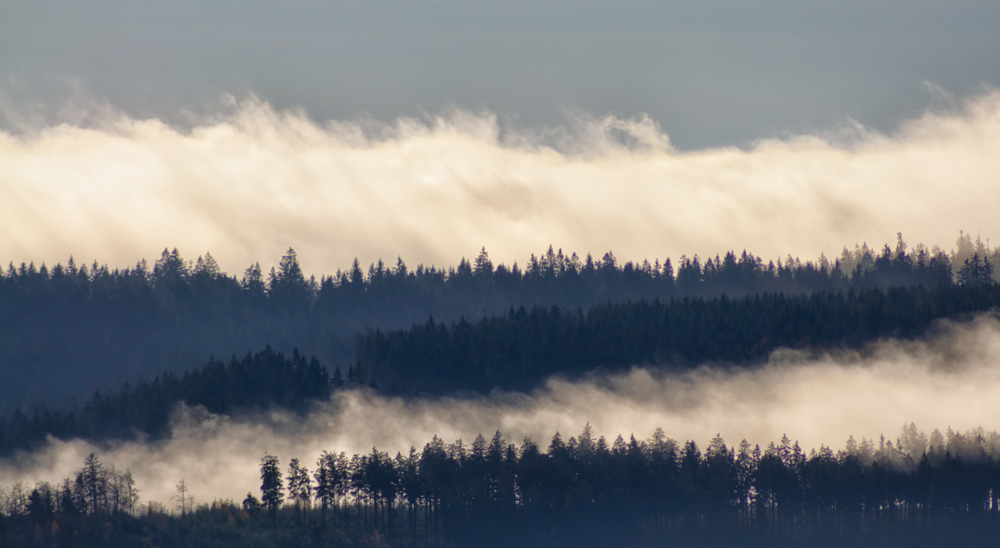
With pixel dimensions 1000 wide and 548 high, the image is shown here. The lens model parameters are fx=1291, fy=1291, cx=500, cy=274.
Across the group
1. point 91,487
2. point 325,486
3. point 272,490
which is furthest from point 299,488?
point 91,487

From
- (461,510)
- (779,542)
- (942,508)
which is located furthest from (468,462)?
(942,508)

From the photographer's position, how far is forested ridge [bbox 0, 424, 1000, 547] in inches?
7028

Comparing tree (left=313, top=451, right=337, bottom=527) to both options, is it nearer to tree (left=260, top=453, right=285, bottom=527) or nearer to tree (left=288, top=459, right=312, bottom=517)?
tree (left=288, top=459, right=312, bottom=517)

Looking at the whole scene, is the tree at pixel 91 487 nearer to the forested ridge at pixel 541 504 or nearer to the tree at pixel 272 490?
the forested ridge at pixel 541 504

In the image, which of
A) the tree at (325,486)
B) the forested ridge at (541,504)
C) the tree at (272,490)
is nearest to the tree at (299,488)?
the forested ridge at (541,504)

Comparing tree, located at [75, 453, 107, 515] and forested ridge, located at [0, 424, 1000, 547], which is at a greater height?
tree, located at [75, 453, 107, 515]

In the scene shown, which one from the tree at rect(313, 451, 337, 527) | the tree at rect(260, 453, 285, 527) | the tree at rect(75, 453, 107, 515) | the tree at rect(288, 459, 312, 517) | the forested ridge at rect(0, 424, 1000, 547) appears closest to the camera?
the forested ridge at rect(0, 424, 1000, 547)

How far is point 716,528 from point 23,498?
101263 mm

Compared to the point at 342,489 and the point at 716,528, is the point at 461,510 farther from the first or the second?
the point at 716,528

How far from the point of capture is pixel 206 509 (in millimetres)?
184625

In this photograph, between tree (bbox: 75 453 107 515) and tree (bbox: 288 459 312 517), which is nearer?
tree (bbox: 288 459 312 517)

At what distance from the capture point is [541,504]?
183 meters

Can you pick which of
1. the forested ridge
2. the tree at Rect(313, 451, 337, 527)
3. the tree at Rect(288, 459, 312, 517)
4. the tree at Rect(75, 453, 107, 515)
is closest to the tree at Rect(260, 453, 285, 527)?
the forested ridge

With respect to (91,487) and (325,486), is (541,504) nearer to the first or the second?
(325,486)
